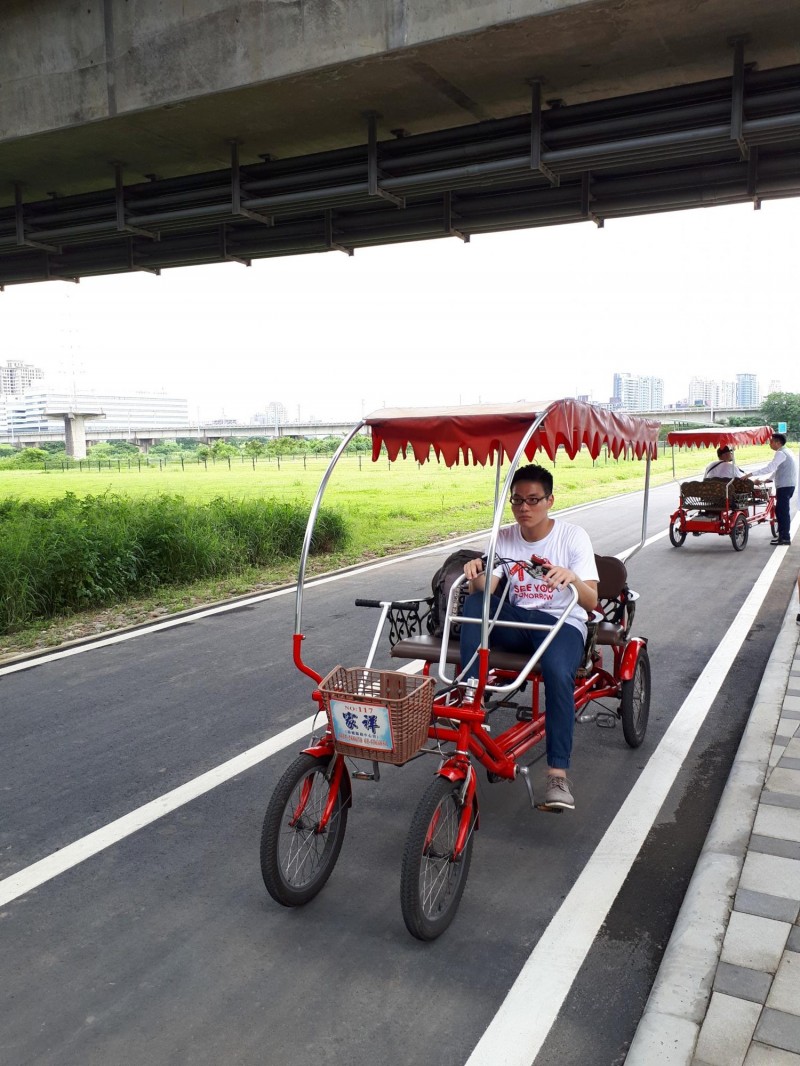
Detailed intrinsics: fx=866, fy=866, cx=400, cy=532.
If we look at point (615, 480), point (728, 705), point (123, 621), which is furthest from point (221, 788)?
point (615, 480)

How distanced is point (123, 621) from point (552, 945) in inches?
299

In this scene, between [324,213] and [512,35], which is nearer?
[512,35]

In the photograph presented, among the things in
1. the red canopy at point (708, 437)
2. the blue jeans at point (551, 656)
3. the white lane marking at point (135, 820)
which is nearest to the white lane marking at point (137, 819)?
the white lane marking at point (135, 820)

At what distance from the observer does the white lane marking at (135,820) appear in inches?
168

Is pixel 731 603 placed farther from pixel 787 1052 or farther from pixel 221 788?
pixel 787 1052

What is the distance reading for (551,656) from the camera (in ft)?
16.0

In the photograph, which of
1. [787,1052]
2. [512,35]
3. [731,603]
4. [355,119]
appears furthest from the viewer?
[731,603]

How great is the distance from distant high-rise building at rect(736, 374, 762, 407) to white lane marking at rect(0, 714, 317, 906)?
176 meters

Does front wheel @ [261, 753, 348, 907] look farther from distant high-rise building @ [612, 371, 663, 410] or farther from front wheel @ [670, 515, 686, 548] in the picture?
distant high-rise building @ [612, 371, 663, 410]

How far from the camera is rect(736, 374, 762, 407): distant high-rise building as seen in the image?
169 meters

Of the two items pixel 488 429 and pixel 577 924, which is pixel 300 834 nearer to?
pixel 577 924

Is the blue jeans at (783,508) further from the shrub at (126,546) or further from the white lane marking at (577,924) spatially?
the white lane marking at (577,924)

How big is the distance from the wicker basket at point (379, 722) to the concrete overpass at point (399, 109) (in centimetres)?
615

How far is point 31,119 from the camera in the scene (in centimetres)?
986
